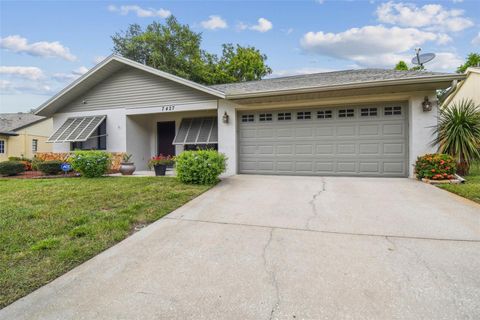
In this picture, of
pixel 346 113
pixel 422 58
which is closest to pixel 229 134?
pixel 346 113

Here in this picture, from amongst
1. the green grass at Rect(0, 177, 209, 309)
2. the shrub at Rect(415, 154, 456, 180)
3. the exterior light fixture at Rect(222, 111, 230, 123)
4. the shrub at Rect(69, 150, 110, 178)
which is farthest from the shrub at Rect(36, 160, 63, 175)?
the shrub at Rect(415, 154, 456, 180)

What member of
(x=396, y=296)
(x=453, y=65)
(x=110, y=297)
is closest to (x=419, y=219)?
(x=396, y=296)

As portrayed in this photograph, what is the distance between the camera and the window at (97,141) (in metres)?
11.8

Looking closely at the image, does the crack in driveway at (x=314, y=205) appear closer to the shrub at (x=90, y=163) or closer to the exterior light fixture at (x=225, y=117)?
the exterior light fixture at (x=225, y=117)

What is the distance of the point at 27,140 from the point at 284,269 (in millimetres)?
26968

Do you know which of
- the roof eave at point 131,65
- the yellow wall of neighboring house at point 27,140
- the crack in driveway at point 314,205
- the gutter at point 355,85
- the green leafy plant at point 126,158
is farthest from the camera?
the yellow wall of neighboring house at point 27,140

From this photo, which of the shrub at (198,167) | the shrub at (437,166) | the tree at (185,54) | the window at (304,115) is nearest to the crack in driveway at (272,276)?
the shrub at (198,167)

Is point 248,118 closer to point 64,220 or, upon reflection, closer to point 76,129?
point 64,220

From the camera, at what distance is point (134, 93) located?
11328 mm

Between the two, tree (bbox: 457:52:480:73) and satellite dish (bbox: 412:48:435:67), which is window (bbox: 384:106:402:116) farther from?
tree (bbox: 457:52:480:73)

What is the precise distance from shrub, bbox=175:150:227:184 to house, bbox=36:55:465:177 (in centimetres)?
248

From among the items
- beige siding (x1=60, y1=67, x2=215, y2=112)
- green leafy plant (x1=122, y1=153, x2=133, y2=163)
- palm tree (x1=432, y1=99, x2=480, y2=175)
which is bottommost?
green leafy plant (x1=122, y1=153, x2=133, y2=163)

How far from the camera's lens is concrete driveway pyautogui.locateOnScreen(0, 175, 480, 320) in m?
2.13

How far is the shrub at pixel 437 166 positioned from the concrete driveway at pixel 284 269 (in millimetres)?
2555
